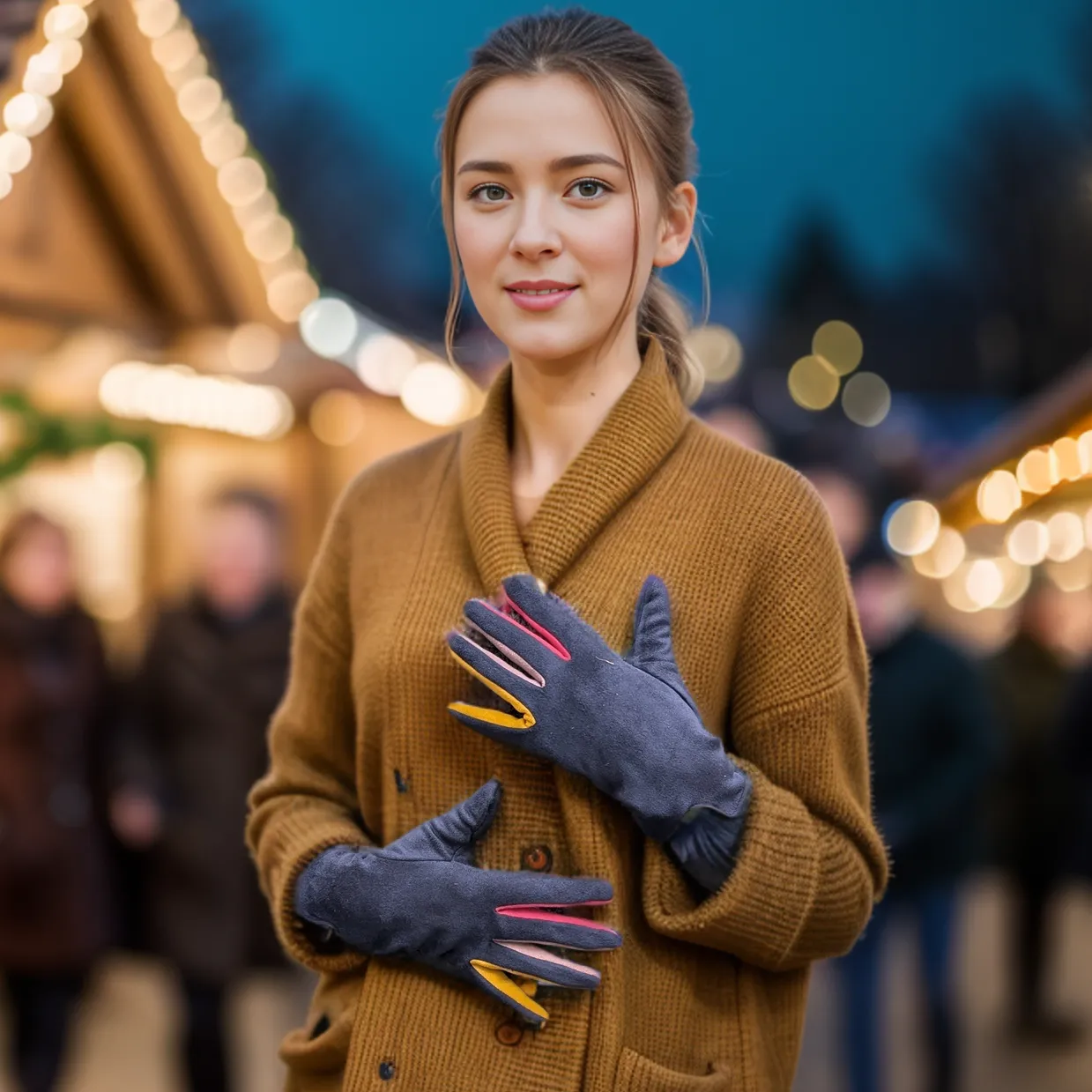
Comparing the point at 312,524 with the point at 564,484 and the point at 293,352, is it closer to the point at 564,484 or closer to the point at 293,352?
the point at 293,352

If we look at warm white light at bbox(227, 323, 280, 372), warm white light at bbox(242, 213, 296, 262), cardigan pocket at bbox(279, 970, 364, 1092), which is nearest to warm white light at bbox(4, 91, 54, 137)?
warm white light at bbox(227, 323, 280, 372)

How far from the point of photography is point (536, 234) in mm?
1567

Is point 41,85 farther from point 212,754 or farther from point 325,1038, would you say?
point 325,1038

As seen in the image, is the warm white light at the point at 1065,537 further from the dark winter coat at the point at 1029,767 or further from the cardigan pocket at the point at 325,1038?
the cardigan pocket at the point at 325,1038

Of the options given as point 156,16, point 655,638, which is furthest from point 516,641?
point 156,16

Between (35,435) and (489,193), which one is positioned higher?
(489,193)

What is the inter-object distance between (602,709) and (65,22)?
499 centimetres

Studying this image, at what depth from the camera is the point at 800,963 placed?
1.70m

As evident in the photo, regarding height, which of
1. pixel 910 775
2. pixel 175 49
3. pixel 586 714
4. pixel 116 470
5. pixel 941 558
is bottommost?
pixel 941 558

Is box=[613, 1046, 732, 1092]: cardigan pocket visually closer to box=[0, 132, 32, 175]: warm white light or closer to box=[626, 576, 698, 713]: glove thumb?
box=[626, 576, 698, 713]: glove thumb

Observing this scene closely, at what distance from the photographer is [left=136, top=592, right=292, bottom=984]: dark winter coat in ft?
13.3

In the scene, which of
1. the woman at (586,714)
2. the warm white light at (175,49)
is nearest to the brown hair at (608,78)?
the woman at (586,714)

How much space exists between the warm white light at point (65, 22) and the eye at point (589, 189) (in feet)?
13.9

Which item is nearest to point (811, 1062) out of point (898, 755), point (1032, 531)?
point (898, 755)
